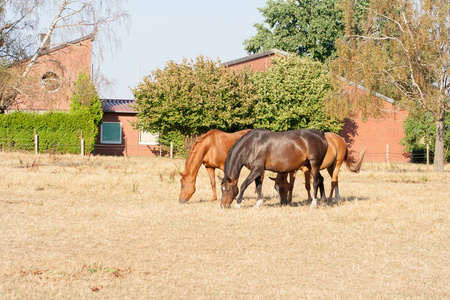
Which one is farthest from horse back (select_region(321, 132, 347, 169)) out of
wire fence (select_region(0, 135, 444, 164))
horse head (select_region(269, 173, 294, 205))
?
wire fence (select_region(0, 135, 444, 164))

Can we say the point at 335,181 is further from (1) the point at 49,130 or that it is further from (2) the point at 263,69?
(2) the point at 263,69

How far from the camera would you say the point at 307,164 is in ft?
42.6

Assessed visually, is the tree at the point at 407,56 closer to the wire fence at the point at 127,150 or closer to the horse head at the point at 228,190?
the wire fence at the point at 127,150

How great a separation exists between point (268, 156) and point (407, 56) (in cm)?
1537

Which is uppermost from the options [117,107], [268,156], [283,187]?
[117,107]

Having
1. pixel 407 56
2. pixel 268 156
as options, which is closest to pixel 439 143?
pixel 407 56

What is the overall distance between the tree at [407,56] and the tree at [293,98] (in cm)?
781

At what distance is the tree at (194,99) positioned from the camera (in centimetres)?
3444

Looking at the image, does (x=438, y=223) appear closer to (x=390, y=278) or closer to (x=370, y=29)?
(x=390, y=278)

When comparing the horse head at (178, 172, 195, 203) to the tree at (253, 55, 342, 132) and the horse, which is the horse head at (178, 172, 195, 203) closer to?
the horse

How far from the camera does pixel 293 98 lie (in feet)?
116

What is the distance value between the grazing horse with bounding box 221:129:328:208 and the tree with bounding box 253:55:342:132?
22.2m

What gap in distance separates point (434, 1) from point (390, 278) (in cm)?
2083

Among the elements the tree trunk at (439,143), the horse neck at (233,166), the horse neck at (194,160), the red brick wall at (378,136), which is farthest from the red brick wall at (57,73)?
the red brick wall at (378,136)
